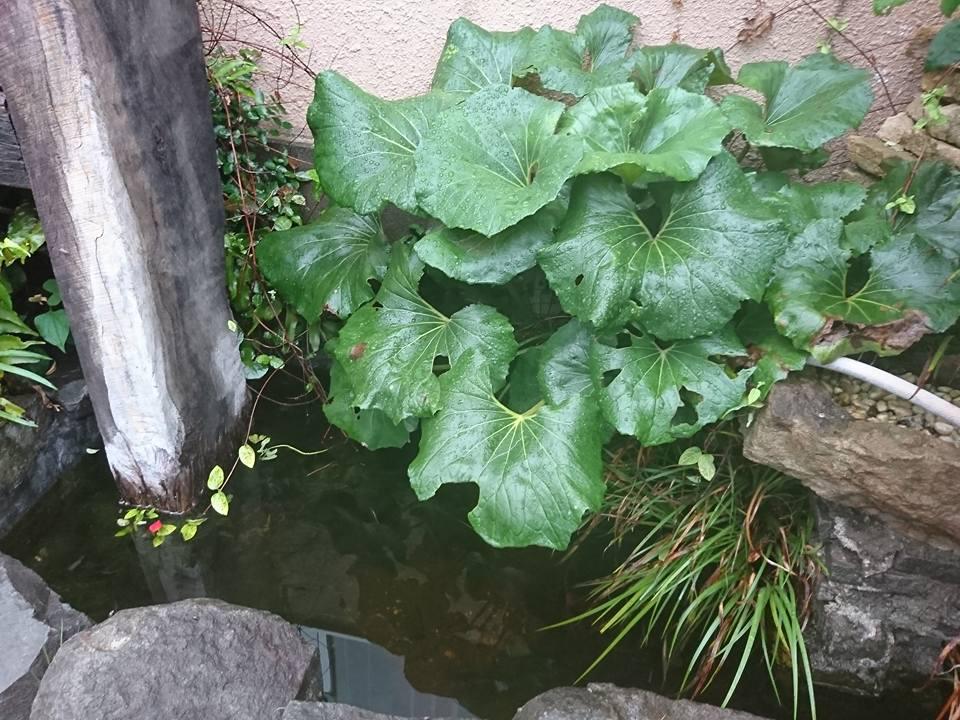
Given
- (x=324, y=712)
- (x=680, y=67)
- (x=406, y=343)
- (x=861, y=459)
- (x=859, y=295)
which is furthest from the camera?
(x=680, y=67)

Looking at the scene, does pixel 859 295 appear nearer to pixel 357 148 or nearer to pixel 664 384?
pixel 664 384

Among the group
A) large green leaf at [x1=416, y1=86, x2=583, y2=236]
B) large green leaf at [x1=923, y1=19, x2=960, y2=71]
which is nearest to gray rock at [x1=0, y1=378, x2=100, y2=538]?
large green leaf at [x1=416, y1=86, x2=583, y2=236]

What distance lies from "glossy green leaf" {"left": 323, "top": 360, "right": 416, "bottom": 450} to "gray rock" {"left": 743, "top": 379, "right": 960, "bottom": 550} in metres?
1.02

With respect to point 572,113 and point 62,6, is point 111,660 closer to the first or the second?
point 62,6

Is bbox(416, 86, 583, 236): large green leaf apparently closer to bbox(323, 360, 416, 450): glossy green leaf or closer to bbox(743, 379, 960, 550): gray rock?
bbox(323, 360, 416, 450): glossy green leaf

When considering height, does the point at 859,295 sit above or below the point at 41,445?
above

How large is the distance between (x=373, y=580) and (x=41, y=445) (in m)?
1.14

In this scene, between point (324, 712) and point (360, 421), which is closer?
point (324, 712)

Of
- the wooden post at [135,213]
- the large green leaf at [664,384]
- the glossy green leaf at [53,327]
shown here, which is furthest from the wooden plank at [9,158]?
the large green leaf at [664,384]

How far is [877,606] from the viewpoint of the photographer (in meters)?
1.97

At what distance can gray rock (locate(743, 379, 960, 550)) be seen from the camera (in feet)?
5.80

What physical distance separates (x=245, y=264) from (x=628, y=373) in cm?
130

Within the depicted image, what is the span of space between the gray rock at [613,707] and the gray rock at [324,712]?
336mm

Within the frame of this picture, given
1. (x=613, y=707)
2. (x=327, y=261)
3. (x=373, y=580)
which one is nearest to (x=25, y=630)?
(x=373, y=580)
